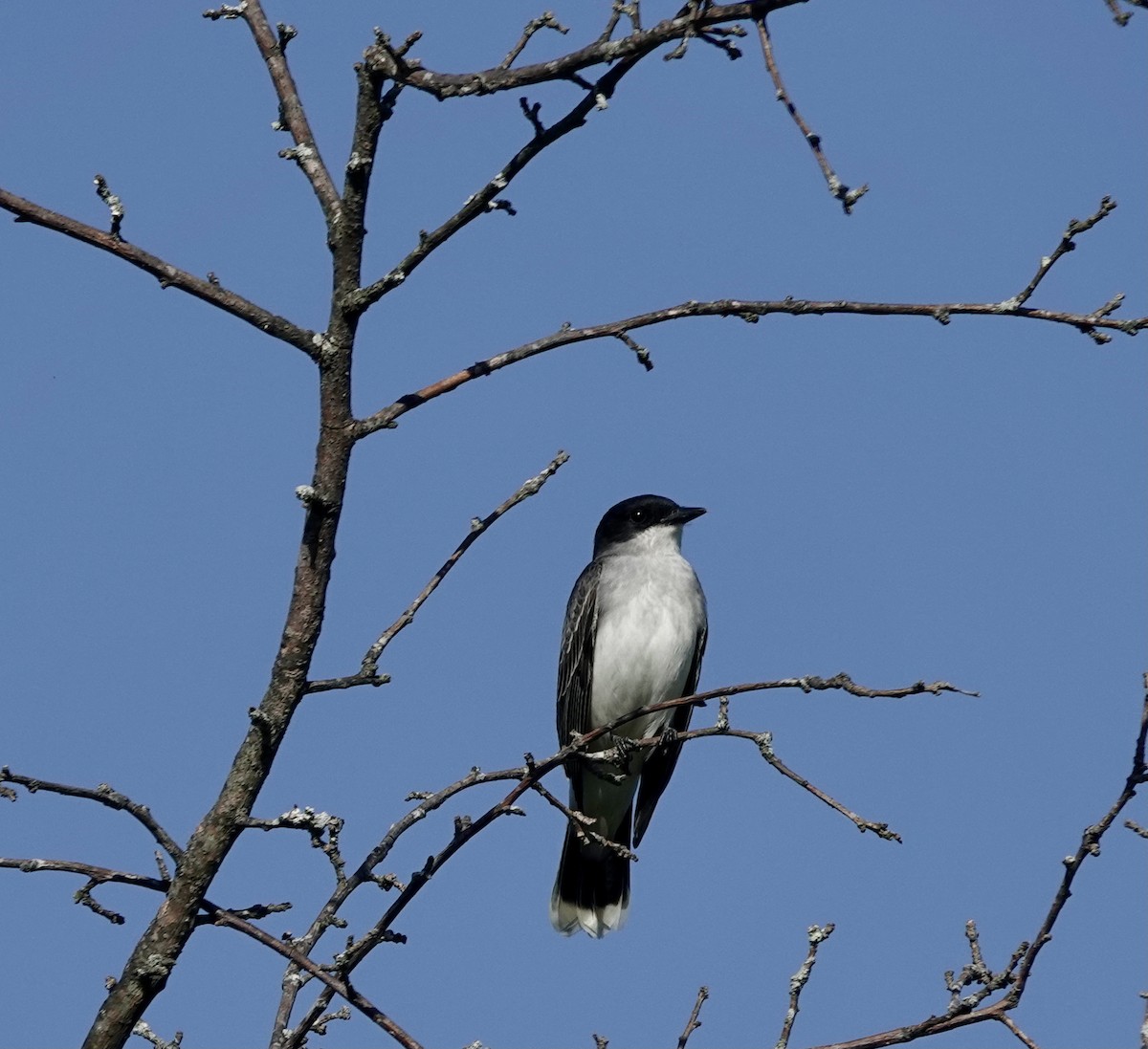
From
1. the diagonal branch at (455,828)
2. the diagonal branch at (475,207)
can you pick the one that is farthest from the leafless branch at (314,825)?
the diagonal branch at (475,207)

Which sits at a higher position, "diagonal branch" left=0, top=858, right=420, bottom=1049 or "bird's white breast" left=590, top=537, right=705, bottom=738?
"bird's white breast" left=590, top=537, right=705, bottom=738

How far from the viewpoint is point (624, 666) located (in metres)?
8.91

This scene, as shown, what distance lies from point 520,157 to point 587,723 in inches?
235

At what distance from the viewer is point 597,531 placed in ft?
32.5

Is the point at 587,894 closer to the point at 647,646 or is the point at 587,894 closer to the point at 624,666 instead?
the point at 624,666

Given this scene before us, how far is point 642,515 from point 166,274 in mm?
6133

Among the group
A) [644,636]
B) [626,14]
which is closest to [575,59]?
[626,14]

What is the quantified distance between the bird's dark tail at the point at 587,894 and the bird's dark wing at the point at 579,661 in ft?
2.15

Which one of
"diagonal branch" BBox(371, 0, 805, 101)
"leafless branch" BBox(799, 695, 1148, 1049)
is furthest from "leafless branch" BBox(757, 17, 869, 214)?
"leafless branch" BBox(799, 695, 1148, 1049)

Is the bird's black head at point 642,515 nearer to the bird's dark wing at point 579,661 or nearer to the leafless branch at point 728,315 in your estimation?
the bird's dark wing at point 579,661

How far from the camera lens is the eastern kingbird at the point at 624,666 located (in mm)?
8875

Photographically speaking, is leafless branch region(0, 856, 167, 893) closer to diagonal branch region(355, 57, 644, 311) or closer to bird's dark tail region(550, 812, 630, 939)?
diagonal branch region(355, 57, 644, 311)

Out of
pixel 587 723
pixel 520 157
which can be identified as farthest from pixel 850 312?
pixel 587 723

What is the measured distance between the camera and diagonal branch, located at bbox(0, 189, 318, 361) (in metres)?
3.41
